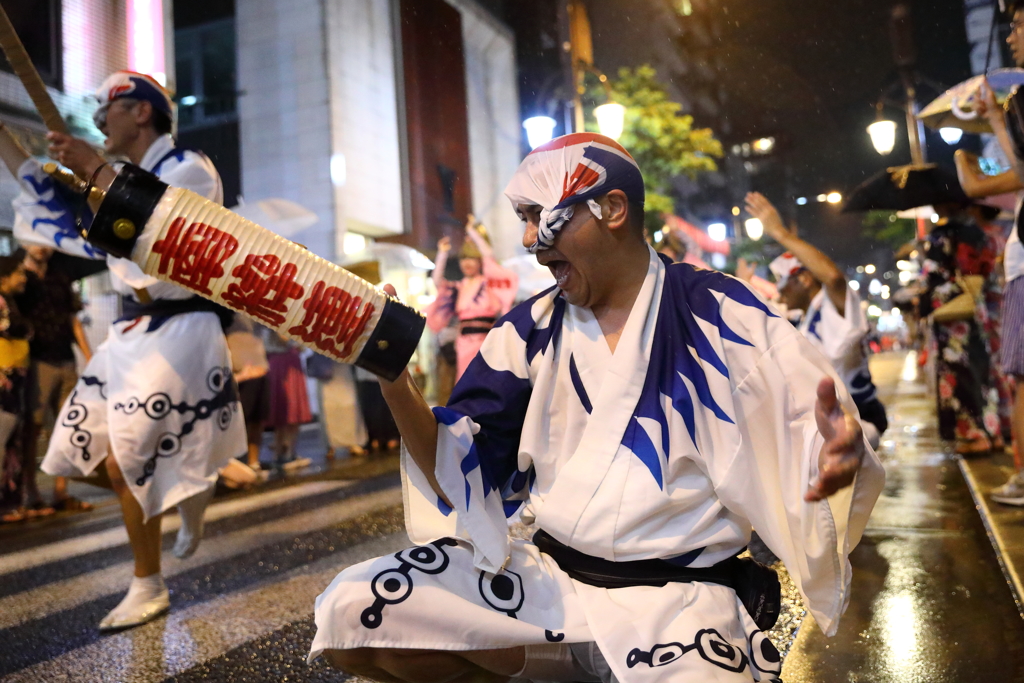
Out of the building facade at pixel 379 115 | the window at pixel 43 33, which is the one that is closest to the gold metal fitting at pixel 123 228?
the window at pixel 43 33

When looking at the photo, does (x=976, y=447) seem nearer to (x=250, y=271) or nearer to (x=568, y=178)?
(x=568, y=178)

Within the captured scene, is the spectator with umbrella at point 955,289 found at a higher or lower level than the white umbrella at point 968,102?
lower

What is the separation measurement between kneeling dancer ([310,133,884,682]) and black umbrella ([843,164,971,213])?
19.1 ft

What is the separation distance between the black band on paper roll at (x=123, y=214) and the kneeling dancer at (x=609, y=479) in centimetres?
57

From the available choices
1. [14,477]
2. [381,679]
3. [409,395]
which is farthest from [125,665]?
[14,477]

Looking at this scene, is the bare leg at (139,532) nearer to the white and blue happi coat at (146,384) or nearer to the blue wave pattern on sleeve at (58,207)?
the white and blue happi coat at (146,384)

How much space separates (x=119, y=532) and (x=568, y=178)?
504cm

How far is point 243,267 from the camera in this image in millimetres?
1638

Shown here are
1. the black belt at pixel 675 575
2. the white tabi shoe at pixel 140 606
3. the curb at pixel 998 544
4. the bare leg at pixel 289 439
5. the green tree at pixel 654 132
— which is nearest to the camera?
the black belt at pixel 675 575

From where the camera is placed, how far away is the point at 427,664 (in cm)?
182

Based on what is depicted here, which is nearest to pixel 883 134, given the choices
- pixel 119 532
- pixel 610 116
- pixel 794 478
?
pixel 610 116

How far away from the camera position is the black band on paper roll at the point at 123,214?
1.62 m

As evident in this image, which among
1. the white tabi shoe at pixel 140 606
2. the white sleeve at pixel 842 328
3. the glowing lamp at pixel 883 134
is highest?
the glowing lamp at pixel 883 134

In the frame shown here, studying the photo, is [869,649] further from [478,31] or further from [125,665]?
[478,31]
